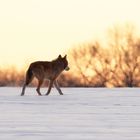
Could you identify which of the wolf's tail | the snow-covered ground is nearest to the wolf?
the wolf's tail

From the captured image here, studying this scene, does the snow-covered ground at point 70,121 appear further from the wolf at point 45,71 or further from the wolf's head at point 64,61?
the wolf's head at point 64,61

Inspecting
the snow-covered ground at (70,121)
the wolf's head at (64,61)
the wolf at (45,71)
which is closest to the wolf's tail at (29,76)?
the wolf at (45,71)

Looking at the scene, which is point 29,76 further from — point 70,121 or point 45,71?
point 70,121

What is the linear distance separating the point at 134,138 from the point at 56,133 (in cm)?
104

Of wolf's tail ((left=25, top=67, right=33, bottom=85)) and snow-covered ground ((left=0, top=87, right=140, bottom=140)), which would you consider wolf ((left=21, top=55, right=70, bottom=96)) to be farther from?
snow-covered ground ((left=0, top=87, right=140, bottom=140))

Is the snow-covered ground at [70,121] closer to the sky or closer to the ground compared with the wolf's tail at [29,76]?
closer to the sky

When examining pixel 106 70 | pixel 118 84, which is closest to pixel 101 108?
pixel 118 84

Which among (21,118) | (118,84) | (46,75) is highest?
(21,118)

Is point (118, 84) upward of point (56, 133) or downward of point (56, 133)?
downward

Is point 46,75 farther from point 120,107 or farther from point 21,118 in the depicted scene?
point 21,118

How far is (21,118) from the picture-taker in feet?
35.6

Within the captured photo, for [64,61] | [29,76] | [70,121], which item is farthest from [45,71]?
[70,121]

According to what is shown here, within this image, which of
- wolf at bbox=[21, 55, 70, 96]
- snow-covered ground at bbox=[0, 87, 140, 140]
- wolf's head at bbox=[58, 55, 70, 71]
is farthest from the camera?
wolf's head at bbox=[58, 55, 70, 71]

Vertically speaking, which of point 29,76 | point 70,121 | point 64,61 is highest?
point 70,121
